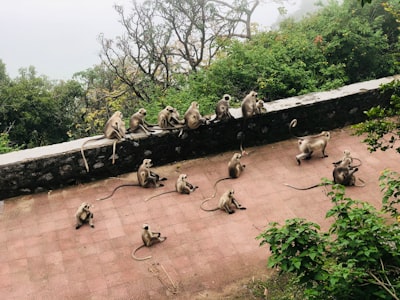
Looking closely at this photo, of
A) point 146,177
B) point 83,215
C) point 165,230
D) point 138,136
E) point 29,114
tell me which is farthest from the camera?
point 29,114

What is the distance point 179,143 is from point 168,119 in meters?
0.37

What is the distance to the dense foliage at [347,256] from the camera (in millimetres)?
3816

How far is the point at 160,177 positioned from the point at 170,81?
9.52 meters

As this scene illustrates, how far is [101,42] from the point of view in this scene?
16.6 m

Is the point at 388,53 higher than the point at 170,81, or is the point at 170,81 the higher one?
the point at 388,53

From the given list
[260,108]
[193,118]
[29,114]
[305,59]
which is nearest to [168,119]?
[193,118]

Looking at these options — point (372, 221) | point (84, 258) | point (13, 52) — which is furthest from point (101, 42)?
point (13, 52)

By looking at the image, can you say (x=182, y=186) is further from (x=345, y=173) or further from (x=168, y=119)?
(x=345, y=173)

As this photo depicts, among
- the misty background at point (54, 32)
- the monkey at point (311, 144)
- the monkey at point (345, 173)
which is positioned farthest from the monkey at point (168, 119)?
the misty background at point (54, 32)

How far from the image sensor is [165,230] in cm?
652

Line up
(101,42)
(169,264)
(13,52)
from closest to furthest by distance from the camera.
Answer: (169,264), (101,42), (13,52)

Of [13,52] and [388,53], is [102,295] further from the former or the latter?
[13,52]

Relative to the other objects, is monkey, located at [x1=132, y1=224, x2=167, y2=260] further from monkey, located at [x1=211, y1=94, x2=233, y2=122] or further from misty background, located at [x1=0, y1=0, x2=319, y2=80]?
misty background, located at [x1=0, y1=0, x2=319, y2=80]

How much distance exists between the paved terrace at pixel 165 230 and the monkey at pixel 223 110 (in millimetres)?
552
